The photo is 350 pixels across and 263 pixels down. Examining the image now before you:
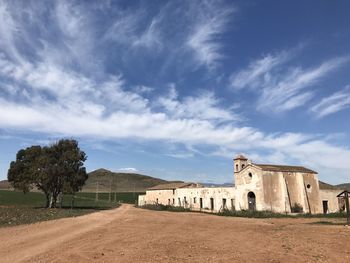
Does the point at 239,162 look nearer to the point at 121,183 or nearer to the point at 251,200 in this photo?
the point at 251,200

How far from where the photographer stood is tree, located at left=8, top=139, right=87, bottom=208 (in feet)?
152

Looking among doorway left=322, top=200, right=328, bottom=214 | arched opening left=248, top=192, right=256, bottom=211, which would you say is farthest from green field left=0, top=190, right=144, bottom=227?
doorway left=322, top=200, right=328, bottom=214

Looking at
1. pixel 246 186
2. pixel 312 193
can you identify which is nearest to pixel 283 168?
pixel 312 193

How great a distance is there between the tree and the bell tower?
70.3 ft

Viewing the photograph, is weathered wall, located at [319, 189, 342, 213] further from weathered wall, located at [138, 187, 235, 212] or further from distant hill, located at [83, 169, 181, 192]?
distant hill, located at [83, 169, 181, 192]

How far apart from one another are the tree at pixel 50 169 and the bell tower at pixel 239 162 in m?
21.4

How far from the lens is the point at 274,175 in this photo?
37.9 m

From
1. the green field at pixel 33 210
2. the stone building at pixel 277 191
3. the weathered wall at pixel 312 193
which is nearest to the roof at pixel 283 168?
the stone building at pixel 277 191

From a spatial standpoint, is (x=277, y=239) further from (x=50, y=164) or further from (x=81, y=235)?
(x=50, y=164)

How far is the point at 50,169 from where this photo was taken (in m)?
46.3

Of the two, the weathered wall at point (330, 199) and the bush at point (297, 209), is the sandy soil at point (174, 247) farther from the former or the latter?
the weathered wall at point (330, 199)

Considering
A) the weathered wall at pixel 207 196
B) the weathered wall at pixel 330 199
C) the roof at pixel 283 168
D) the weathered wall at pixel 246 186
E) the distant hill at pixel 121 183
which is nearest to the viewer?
the weathered wall at pixel 246 186

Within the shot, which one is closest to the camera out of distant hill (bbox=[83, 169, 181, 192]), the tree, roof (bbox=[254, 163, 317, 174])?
roof (bbox=[254, 163, 317, 174])

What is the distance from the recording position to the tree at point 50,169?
46375mm
